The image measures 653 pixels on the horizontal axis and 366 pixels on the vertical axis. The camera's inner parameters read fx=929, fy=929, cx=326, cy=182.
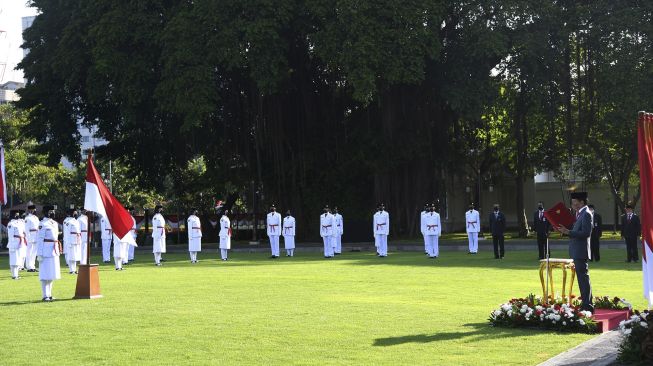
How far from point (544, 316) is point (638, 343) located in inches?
106

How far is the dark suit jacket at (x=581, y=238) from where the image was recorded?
1261 centimetres

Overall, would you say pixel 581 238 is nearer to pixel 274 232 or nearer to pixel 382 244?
pixel 382 244

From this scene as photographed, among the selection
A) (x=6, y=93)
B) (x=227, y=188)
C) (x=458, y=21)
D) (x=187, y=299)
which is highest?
(x=6, y=93)

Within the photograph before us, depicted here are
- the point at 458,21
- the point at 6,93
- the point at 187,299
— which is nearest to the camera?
the point at 187,299

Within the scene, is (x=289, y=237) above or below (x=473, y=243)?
above

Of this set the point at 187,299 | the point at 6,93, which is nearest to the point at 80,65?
the point at 187,299

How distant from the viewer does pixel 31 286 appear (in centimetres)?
2089

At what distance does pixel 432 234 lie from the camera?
100 ft

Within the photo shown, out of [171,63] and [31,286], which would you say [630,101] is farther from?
[31,286]

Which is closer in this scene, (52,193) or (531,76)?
(531,76)

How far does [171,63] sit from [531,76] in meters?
15.3

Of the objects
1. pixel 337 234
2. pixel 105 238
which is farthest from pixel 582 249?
pixel 105 238

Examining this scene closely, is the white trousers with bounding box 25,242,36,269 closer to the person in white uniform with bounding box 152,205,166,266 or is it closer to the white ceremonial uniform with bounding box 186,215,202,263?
the person in white uniform with bounding box 152,205,166,266

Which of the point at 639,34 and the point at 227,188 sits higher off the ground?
the point at 639,34
